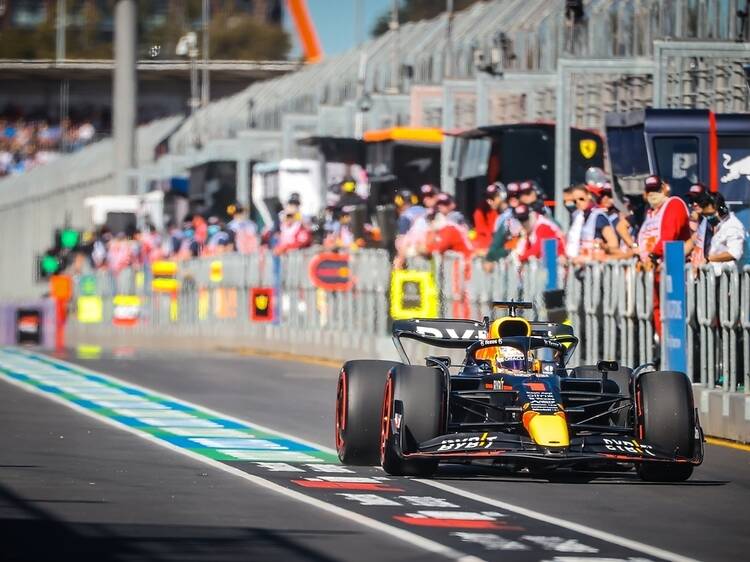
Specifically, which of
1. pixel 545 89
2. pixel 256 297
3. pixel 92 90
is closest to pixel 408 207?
pixel 545 89

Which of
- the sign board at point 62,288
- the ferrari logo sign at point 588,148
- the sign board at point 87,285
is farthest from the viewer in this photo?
the sign board at point 62,288

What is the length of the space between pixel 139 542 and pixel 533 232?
11717mm

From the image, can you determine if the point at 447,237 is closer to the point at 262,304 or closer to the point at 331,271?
the point at 331,271

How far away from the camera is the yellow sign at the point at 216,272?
32156 millimetres

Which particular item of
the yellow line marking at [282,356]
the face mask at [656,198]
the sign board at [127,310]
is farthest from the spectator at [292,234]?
the face mask at [656,198]

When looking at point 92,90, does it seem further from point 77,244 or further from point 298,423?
point 298,423

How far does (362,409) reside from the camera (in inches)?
488

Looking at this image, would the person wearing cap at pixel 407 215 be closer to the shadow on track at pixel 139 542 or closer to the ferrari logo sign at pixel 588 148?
the ferrari logo sign at pixel 588 148

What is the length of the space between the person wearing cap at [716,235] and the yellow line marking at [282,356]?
926cm

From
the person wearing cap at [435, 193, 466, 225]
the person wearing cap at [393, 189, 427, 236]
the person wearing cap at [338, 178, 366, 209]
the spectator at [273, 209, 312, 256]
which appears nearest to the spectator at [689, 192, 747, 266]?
the person wearing cap at [435, 193, 466, 225]

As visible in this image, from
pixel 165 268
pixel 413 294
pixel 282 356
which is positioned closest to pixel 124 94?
pixel 165 268

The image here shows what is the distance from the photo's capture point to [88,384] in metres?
21.0

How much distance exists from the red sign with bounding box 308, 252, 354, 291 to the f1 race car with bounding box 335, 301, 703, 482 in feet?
45.2

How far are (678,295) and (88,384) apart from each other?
725cm
